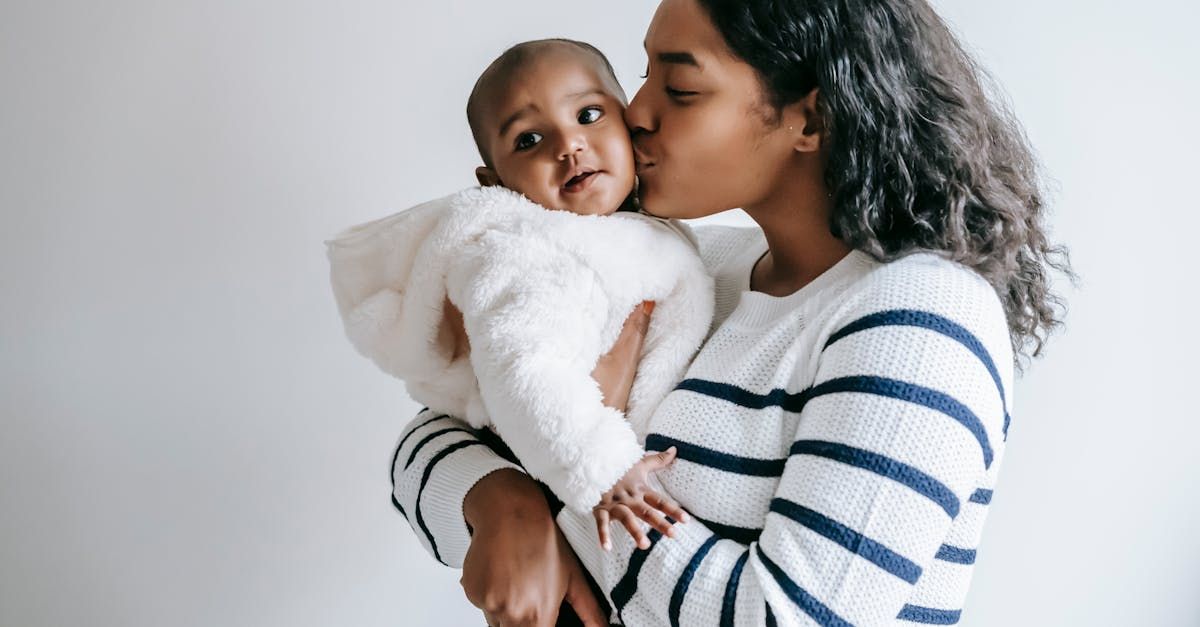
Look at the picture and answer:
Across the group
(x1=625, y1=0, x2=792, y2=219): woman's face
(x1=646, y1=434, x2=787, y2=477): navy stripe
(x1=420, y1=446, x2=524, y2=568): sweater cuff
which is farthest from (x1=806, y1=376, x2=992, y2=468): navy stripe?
(x1=420, y1=446, x2=524, y2=568): sweater cuff

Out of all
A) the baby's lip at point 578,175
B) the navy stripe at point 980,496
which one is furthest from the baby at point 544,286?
the navy stripe at point 980,496

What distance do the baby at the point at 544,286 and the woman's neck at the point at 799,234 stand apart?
107mm

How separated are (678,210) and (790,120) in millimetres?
179

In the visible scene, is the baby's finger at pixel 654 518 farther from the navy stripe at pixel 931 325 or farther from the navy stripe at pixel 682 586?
the navy stripe at pixel 931 325

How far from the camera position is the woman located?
922 mm

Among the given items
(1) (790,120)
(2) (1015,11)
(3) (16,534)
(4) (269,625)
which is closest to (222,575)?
(4) (269,625)

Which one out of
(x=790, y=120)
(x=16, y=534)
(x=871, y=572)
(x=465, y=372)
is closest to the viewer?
(x=871, y=572)

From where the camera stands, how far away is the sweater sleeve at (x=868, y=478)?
91cm

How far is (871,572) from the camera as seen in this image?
0.91 metres

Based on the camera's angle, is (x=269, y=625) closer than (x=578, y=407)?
No

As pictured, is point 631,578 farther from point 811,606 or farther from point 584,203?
point 584,203

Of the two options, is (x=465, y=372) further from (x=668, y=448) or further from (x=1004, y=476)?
(x=1004, y=476)

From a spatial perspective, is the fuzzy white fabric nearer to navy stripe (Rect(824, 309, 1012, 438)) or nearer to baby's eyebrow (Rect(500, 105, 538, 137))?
baby's eyebrow (Rect(500, 105, 538, 137))

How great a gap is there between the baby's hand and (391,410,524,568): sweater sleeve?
9.3 inches
